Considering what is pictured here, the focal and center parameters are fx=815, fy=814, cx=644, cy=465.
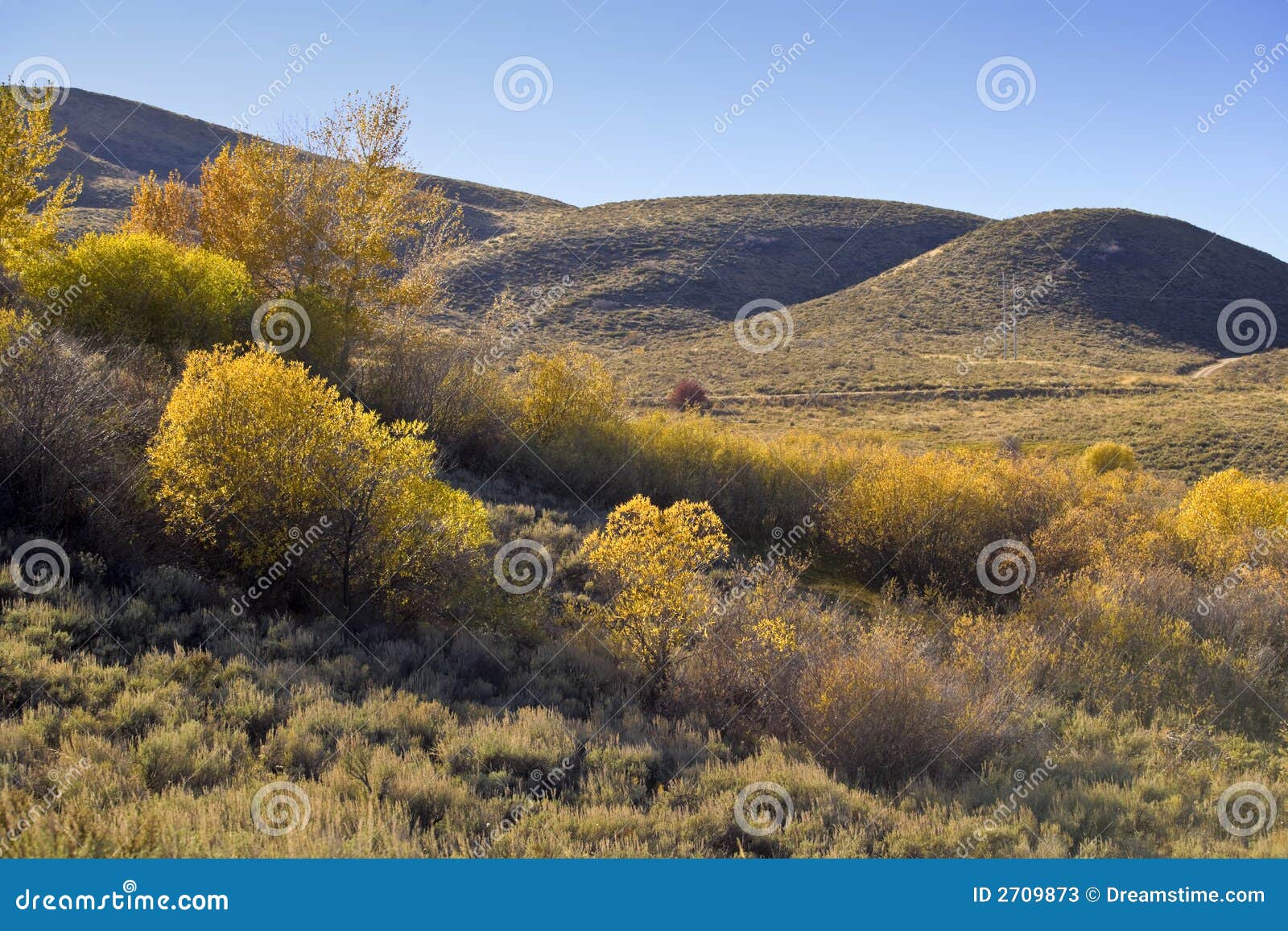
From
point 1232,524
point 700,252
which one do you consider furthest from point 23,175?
point 700,252

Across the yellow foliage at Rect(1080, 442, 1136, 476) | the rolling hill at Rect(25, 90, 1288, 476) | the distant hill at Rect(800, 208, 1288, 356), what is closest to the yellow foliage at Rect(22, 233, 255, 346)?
the rolling hill at Rect(25, 90, 1288, 476)

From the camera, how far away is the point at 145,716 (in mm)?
6391

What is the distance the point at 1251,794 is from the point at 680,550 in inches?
236

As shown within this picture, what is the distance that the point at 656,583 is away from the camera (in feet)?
32.0

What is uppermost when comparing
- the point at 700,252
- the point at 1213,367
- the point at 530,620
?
the point at 700,252

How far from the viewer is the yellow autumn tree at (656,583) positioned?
972cm

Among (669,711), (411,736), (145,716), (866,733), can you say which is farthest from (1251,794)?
(145,716)

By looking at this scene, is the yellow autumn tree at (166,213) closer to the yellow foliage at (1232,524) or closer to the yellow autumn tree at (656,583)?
the yellow autumn tree at (656,583)

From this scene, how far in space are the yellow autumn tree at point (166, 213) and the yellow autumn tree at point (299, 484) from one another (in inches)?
750

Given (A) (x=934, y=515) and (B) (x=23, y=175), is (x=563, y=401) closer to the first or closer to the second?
(A) (x=934, y=515)

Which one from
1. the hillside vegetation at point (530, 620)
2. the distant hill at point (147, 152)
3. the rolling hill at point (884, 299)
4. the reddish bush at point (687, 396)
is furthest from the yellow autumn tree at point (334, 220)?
the distant hill at point (147, 152)

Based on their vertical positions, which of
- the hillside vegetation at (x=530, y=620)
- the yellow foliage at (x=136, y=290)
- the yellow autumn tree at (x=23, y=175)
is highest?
the yellow autumn tree at (x=23, y=175)

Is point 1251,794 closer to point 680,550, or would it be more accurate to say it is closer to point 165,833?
point 680,550

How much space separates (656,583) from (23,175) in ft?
60.2
